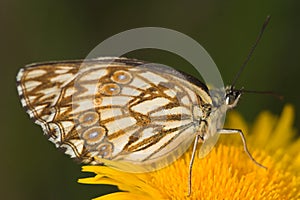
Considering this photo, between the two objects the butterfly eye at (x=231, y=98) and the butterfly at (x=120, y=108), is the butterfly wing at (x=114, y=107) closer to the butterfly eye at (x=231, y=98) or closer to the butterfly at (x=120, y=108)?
the butterfly at (x=120, y=108)

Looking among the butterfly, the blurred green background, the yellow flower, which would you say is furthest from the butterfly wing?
the blurred green background

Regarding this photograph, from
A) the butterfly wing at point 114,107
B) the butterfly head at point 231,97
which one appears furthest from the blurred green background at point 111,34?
the butterfly head at point 231,97

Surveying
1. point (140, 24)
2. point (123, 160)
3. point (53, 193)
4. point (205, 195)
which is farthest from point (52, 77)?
point (140, 24)

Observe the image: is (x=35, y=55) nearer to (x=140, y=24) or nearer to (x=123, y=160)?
(x=140, y=24)

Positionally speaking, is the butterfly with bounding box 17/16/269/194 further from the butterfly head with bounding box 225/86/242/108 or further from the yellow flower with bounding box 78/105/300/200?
the yellow flower with bounding box 78/105/300/200

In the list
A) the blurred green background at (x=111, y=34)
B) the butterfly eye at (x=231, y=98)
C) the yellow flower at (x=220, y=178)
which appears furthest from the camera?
the blurred green background at (x=111, y=34)

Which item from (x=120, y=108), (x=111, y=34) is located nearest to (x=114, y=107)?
Answer: (x=120, y=108)

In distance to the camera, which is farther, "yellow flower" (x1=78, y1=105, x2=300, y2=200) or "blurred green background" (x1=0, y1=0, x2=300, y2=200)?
"blurred green background" (x1=0, y1=0, x2=300, y2=200)
